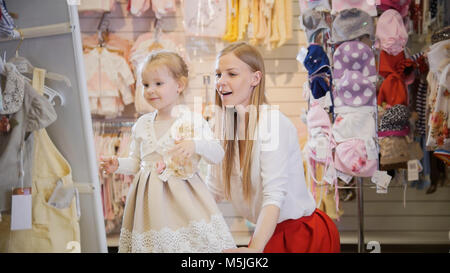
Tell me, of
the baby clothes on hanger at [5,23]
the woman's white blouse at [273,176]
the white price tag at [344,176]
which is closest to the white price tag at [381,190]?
the white price tag at [344,176]

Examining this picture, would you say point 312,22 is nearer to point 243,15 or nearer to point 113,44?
point 243,15

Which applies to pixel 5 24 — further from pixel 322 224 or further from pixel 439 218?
pixel 439 218

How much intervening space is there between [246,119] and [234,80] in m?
0.15

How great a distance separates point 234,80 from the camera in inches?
68.2

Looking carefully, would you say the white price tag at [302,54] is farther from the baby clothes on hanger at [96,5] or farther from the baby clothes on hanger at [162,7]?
the baby clothes on hanger at [96,5]

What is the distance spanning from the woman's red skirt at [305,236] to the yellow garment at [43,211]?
0.81 metres

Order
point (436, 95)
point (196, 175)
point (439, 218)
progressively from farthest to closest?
1. point (436, 95)
2. point (439, 218)
3. point (196, 175)

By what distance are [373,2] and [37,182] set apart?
Result: 153cm

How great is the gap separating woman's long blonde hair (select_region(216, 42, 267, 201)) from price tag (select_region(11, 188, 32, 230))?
2.55 feet

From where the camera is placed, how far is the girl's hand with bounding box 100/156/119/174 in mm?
1772

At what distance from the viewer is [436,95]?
82.3 inches

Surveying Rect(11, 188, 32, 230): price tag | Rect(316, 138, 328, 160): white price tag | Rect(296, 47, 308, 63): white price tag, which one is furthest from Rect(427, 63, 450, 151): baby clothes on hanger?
Rect(11, 188, 32, 230): price tag

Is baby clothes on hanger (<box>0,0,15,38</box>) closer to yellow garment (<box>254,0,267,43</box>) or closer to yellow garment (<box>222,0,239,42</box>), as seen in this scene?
yellow garment (<box>222,0,239,42</box>)
